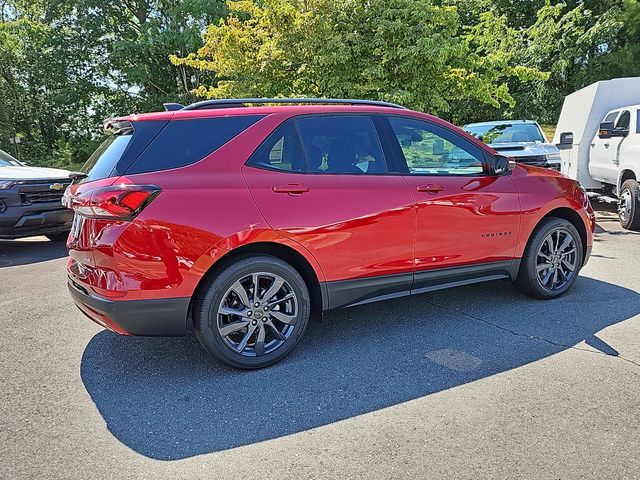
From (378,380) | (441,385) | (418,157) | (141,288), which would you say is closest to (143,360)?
(141,288)

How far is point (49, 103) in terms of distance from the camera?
21625mm

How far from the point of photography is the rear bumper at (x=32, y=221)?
6902mm

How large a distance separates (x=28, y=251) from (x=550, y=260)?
7.26m

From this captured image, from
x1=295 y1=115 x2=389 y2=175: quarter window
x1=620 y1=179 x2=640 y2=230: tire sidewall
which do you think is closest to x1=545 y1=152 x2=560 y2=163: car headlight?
x1=620 y1=179 x2=640 y2=230: tire sidewall

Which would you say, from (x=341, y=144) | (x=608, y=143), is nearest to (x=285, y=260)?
(x=341, y=144)

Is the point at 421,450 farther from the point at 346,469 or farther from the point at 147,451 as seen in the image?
the point at 147,451

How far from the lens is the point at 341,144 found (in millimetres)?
3670

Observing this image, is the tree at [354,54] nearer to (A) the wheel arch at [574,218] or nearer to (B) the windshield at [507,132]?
(B) the windshield at [507,132]

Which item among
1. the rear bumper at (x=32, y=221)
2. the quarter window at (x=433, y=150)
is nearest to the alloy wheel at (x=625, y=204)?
the quarter window at (x=433, y=150)

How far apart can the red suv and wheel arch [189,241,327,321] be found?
0.03 ft

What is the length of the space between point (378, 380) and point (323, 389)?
1.20 feet

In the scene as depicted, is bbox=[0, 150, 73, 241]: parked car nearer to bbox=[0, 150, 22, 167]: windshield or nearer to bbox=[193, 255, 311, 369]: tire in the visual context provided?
bbox=[0, 150, 22, 167]: windshield

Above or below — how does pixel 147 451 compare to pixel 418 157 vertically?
below

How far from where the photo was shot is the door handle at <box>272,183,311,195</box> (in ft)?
10.8
